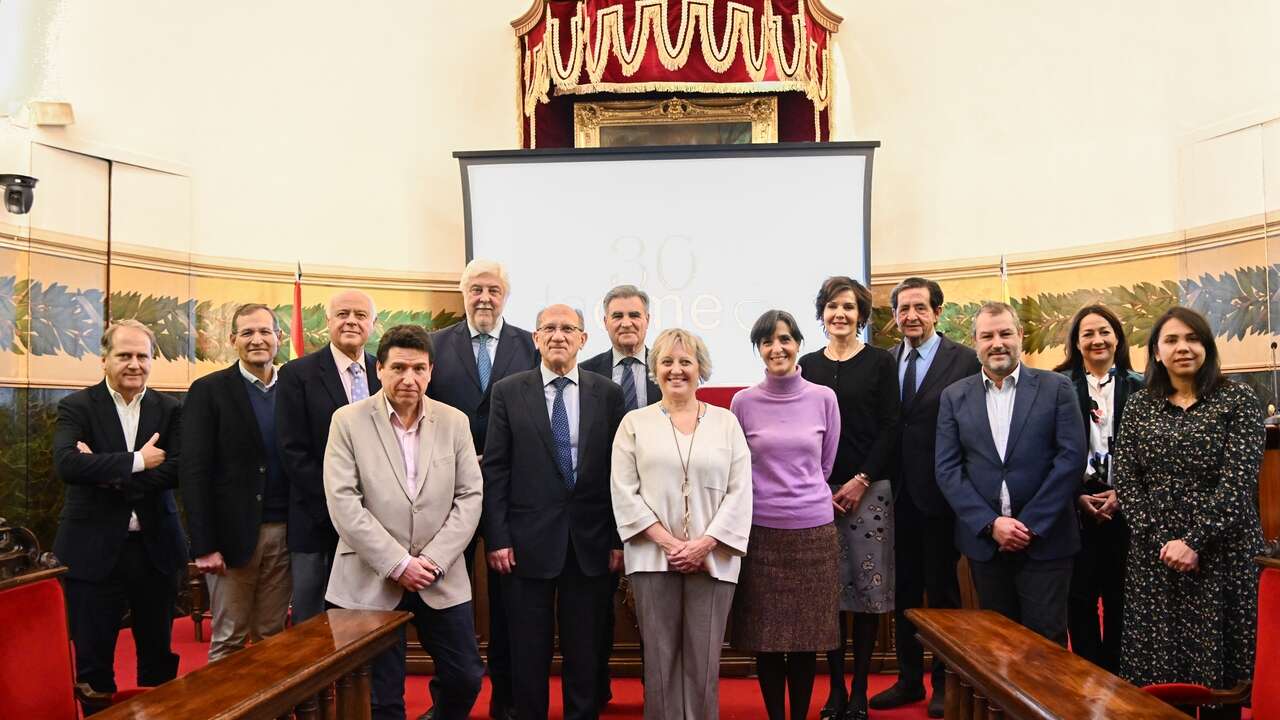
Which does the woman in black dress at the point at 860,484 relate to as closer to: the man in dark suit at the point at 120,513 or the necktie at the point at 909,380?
the necktie at the point at 909,380

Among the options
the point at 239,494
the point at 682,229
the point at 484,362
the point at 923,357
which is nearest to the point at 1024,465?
the point at 923,357

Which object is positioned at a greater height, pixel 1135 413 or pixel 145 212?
pixel 145 212

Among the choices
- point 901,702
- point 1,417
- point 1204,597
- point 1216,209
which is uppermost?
point 1216,209

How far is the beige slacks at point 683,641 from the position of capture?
9.85ft

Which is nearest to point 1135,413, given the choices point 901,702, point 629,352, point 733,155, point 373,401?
point 901,702

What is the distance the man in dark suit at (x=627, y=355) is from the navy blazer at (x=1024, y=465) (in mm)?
1056

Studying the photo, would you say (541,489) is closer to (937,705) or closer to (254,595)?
(254,595)

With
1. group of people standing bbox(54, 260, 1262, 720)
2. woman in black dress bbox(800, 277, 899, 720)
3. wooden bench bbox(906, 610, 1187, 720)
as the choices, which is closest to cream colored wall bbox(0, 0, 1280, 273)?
group of people standing bbox(54, 260, 1262, 720)

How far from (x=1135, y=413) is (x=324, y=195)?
4956mm

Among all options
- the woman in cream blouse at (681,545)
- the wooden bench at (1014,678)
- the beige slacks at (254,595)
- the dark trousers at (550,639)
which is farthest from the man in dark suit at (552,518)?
the wooden bench at (1014,678)

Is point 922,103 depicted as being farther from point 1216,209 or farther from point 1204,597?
point 1204,597

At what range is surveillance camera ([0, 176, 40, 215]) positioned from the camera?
5.07 metres

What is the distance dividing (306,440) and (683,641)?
4.37 feet

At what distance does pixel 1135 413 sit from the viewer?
306 cm
